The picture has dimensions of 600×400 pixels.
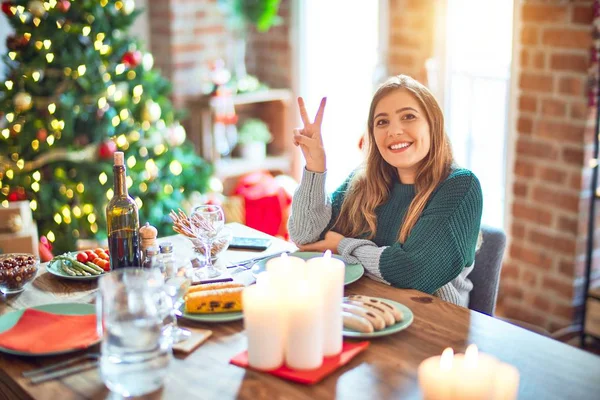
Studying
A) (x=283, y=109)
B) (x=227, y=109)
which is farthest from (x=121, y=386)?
(x=283, y=109)

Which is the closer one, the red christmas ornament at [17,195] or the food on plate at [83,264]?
the food on plate at [83,264]

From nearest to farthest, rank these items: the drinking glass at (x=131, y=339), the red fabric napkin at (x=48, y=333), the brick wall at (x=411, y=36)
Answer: the drinking glass at (x=131, y=339) → the red fabric napkin at (x=48, y=333) → the brick wall at (x=411, y=36)

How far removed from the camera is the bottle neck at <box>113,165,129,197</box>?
6.27 feet

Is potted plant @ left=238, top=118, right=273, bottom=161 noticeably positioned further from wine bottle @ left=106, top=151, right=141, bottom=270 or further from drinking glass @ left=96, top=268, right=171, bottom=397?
drinking glass @ left=96, top=268, right=171, bottom=397

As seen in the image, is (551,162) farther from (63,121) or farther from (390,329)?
(63,121)

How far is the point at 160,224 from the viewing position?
3.85 meters

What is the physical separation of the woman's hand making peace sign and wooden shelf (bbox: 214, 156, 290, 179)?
215cm

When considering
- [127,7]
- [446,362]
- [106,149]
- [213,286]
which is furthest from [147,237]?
[127,7]

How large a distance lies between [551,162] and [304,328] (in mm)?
2125

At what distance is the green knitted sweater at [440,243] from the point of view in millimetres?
1956

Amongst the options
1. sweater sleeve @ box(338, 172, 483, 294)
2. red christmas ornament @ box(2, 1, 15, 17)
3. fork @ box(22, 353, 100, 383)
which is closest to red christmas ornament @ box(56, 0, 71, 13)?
red christmas ornament @ box(2, 1, 15, 17)

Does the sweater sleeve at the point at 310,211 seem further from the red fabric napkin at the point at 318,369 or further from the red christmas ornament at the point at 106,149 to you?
the red christmas ornament at the point at 106,149

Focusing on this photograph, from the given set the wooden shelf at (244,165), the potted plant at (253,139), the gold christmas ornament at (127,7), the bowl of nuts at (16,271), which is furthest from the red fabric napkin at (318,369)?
the potted plant at (253,139)

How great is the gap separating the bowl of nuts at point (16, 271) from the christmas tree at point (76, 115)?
5.07 feet
